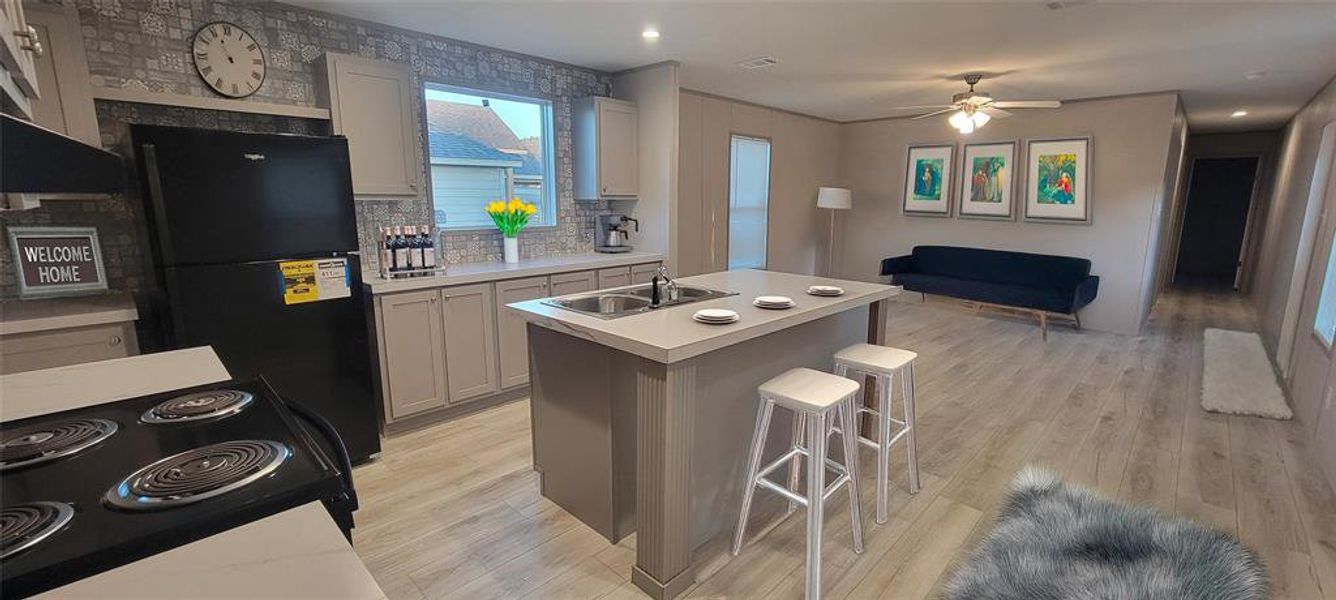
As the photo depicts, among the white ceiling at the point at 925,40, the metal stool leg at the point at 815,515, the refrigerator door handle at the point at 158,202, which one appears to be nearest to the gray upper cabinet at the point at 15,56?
the refrigerator door handle at the point at 158,202

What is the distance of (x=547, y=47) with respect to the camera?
3820 millimetres

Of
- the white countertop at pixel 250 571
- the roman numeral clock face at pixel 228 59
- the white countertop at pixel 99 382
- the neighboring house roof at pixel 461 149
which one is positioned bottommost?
the white countertop at pixel 250 571

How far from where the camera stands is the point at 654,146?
4418mm

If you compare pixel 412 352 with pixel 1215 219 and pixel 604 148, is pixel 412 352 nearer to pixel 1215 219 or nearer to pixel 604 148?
pixel 604 148

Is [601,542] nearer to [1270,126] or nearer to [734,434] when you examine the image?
[734,434]

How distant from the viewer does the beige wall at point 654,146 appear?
429 centimetres

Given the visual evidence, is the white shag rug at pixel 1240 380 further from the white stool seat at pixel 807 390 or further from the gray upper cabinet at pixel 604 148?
the gray upper cabinet at pixel 604 148

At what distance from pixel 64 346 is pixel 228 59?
5.18 ft

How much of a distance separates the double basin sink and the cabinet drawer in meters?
1.78

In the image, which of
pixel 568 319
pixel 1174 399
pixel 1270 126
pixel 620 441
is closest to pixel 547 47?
pixel 568 319

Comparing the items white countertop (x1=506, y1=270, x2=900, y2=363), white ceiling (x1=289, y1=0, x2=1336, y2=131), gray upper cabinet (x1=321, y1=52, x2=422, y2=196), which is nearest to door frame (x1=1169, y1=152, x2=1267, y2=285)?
white ceiling (x1=289, y1=0, x2=1336, y2=131)

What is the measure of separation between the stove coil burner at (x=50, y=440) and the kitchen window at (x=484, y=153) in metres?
2.78

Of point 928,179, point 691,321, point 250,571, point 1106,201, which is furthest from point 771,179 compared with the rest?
point 250,571

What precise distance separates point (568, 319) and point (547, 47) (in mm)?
2568
